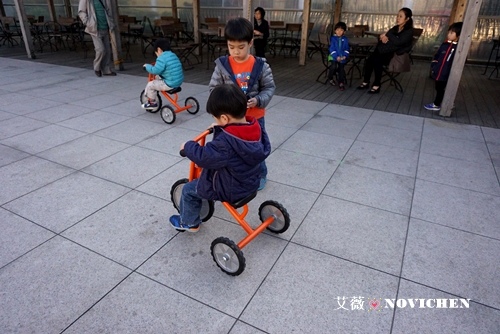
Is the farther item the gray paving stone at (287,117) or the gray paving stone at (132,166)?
the gray paving stone at (287,117)

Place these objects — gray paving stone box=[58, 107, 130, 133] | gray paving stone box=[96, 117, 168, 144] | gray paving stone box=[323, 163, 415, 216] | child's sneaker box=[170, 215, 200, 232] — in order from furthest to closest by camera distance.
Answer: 1. gray paving stone box=[58, 107, 130, 133]
2. gray paving stone box=[96, 117, 168, 144]
3. gray paving stone box=[323, 163, 415, 216]
4. child's sneaker box=[170, 215, 200, 232]

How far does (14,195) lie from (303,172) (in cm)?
285

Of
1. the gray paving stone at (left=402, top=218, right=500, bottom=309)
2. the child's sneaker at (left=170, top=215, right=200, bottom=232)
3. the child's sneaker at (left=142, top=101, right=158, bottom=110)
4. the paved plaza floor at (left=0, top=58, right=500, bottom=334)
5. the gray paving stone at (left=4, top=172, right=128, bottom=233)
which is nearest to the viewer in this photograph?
the paved plaza floor at (left=0, top=58, right=500, bottom=334)

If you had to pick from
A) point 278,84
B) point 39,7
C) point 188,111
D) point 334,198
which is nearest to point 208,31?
point 278,84

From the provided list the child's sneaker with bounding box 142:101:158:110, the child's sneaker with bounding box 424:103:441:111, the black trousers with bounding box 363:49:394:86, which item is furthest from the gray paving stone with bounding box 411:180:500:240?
the black trousers with bounding box 363:49:394:86

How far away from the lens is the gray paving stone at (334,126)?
4.75m

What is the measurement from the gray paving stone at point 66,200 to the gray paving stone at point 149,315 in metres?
0.97

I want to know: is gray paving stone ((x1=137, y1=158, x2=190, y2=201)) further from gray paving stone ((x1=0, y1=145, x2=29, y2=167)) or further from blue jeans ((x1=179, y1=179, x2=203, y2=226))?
gray paving stone ((x1=0, y1=145, x2=29, y2=167))

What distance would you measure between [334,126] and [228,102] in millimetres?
3471

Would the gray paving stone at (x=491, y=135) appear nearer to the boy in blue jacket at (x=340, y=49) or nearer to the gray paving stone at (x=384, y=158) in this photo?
the gray paving stone at (x=384, y=158)

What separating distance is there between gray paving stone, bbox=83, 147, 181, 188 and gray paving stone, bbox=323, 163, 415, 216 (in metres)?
1.83

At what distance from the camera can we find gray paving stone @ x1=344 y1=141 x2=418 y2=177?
376 centimetres

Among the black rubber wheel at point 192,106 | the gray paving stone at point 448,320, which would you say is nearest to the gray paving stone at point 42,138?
the black rubber wheel at point 192,106

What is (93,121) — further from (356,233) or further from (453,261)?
(453,261)
